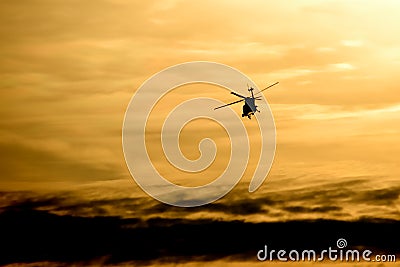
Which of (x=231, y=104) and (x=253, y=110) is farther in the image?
(x=253, y=110)

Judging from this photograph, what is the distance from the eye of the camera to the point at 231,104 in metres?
113

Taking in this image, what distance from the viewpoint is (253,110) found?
427ft

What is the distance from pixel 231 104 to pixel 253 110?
18057 millimetres
